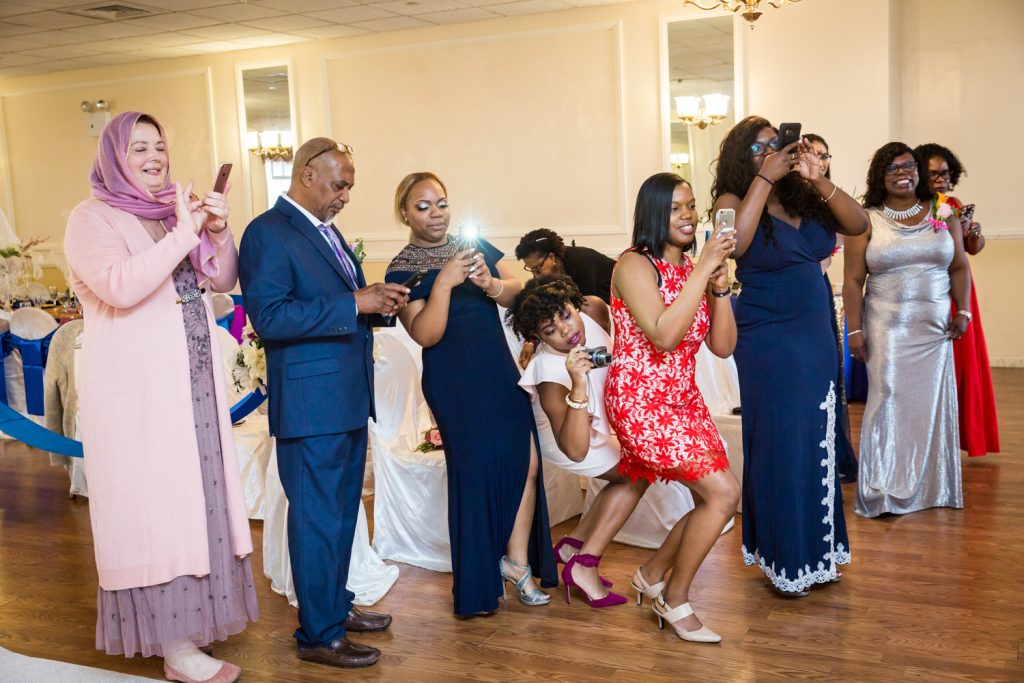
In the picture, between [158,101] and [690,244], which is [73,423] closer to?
[690,244]

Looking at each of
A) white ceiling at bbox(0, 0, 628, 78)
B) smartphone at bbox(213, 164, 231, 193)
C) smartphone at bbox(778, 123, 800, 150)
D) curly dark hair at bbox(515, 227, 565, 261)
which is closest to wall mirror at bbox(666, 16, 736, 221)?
white ceiling at bbox(0, 0, 628, 78)

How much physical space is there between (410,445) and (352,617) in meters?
1.02

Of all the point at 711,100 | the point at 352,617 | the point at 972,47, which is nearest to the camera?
the point at 352,617

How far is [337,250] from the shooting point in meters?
3.10

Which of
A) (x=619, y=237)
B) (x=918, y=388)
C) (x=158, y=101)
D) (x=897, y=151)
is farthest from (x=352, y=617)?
(x=158, y=101)

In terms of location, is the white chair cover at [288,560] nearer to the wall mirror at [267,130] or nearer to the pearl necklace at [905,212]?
the pearl necklace at [905,212]

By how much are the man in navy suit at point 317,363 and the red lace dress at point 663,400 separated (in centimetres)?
75

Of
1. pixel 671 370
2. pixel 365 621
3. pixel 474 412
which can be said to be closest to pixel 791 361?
pixel 671 370

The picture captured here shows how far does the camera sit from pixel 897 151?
4.32 m

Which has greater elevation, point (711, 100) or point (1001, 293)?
point (711, 100)

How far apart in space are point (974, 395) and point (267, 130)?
806 centimetres

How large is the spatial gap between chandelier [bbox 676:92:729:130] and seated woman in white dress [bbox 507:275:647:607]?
5673 millimetres

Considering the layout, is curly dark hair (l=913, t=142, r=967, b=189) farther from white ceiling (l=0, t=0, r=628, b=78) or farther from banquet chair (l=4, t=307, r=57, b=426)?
banquet chair (l=4, t=307, r=57, b=426)

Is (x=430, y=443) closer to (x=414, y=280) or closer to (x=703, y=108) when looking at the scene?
(x=414, y=280)
